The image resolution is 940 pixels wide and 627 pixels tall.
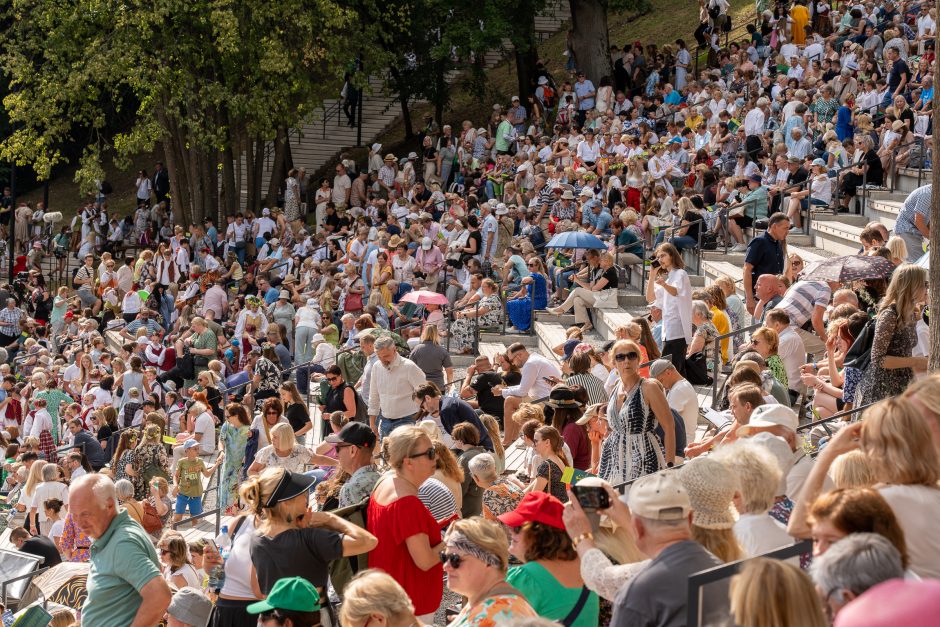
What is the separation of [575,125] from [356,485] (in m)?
21.4

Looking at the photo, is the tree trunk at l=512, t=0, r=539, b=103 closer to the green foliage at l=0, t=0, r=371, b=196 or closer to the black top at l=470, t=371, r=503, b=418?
the green foliage at l=0, t=0, r=371, b=196

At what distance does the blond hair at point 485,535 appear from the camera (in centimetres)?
492

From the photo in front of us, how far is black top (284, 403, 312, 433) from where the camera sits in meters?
12.4

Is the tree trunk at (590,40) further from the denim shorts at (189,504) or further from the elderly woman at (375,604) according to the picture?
the elderly woman at (375,604)

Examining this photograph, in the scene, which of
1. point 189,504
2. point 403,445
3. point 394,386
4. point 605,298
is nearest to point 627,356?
point 403,445

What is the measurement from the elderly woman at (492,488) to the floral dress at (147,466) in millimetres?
7045

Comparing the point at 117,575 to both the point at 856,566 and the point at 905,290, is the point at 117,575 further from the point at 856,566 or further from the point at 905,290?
the point at 905,290

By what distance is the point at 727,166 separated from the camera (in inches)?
851

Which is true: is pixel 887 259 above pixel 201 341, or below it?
above

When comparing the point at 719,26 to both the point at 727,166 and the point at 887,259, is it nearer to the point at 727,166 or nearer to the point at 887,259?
the point at 727,166

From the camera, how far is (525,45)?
99.9ft

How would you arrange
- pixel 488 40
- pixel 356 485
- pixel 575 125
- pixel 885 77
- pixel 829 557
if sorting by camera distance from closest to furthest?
pixel 829 557, pixel 356 485, pixel 885 77, pixel 575 125, pixel 488 40

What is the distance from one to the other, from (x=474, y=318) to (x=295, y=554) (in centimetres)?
1236

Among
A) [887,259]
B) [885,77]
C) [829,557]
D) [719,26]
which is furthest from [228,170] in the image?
[829,557]
